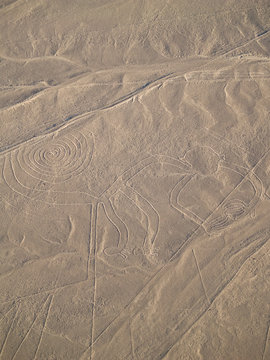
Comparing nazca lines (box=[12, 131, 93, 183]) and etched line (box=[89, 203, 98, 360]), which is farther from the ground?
nazca lines (box=[12, 131, 93, 183])

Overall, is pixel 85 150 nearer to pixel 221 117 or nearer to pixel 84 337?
pixel 221 117

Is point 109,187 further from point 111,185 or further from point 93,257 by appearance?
point 93,257

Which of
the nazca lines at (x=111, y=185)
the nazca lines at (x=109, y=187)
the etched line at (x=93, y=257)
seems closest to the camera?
the etched line at (x=93, y=257)

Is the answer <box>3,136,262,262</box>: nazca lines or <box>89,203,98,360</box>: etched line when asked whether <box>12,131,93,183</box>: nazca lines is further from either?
<box>89,203,98,360</box>: etched line

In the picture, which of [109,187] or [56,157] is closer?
[109,187]

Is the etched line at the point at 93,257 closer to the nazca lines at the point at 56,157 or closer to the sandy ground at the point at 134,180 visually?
the sandy ground at the point at 134,180

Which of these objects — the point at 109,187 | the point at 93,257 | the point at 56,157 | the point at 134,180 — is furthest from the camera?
the point at 56,157

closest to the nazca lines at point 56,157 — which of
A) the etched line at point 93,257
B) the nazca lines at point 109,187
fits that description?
the nazca lines at point 109,187

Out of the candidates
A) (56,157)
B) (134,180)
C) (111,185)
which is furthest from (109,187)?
(56,157)

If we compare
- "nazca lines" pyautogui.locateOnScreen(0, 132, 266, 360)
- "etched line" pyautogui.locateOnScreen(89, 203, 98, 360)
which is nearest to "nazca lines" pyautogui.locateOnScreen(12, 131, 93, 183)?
"nazca lines" pyautogui.locateOnScreen(0, 132, 266, 360)

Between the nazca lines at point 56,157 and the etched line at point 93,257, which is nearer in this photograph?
the etched line at point 93,257
